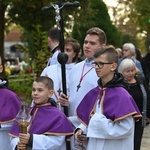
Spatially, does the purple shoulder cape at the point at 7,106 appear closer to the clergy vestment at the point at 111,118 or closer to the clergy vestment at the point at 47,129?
the clergy vestment at the point at 47,129

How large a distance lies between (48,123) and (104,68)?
752 millimetres

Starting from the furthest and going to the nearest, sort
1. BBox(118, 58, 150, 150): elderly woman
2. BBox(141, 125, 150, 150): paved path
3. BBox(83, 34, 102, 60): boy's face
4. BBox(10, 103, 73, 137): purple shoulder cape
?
BBox(141, 125, 150, 150): paved path → BBox(118, 58, 150, 150): elderly woman → BBox(83, 34, 102, 60): boy's face → BBox(10, 103, 73, 137): purple shoulder cape

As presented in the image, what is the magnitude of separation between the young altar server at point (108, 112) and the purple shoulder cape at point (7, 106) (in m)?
0.89

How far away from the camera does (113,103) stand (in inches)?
160

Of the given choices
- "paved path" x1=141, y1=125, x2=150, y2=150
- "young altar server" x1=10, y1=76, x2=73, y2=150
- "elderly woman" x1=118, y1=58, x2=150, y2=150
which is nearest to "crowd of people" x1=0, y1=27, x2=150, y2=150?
"young altar server" x1=10, y1=76, x2=73, y2=150

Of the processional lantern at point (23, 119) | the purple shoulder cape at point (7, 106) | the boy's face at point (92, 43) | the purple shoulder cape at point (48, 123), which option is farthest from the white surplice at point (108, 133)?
the purple shoulder cape at point (7, 106)

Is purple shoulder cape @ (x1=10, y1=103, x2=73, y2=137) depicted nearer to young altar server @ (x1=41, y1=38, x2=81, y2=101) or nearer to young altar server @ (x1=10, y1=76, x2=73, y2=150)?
young altar server @ (x1=10, y1=76, x2=73, y2=150)

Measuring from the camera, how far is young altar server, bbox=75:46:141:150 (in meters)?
4.00

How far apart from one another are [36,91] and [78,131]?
568mm

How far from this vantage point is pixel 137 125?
6320mm

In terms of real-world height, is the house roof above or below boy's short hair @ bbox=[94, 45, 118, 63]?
below

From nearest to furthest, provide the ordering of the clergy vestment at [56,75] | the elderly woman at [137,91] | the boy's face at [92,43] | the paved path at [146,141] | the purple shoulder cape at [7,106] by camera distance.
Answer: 1. the boy's face at [92,43]
2. the purple shoulder cape at [7,106]
3. the clergy vestment at [56,75]
4. the elderly woman at [137,91]
5. the paved path at [146,141]

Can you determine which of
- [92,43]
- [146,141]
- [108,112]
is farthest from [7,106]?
[146,141]

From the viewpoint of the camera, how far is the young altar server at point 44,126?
13.6 feet
